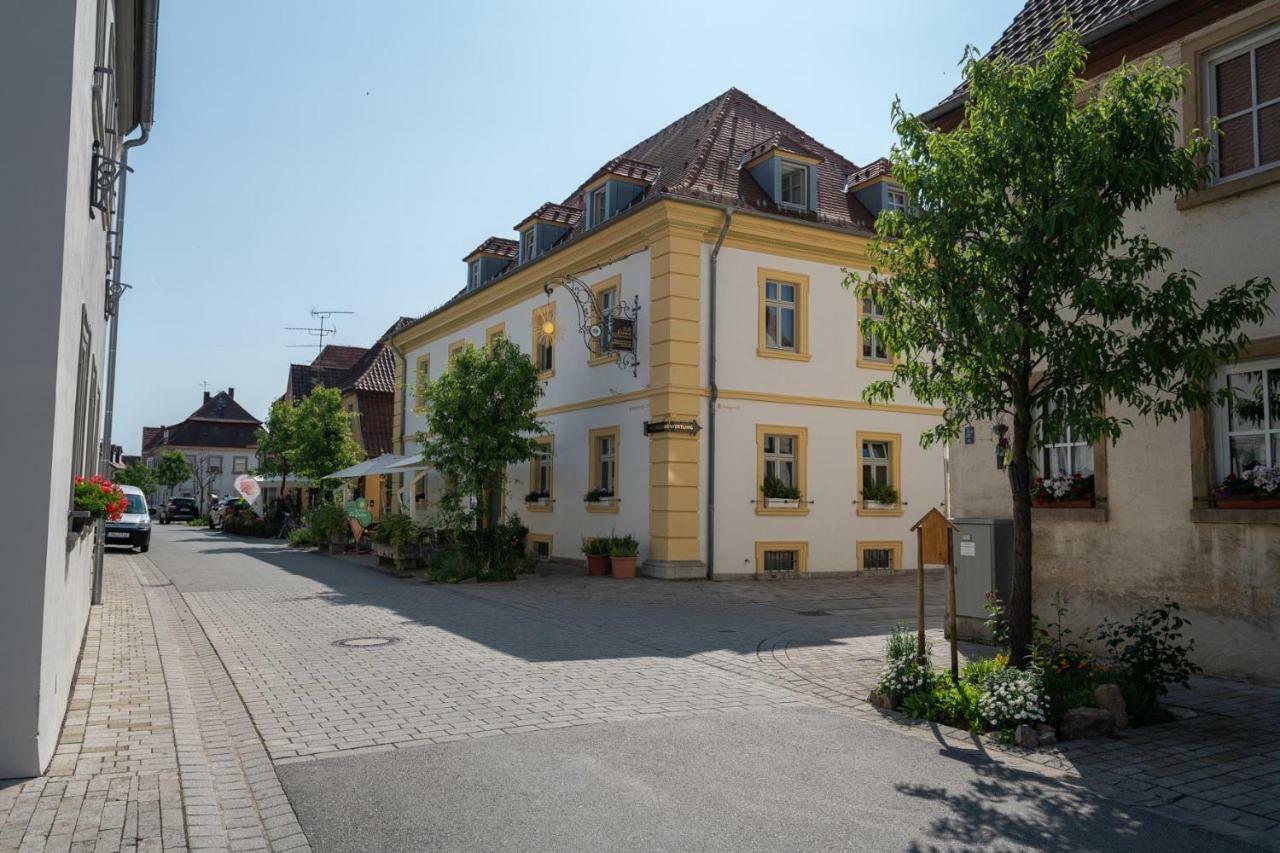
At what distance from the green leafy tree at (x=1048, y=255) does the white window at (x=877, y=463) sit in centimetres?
1333

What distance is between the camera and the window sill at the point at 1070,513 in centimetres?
1001

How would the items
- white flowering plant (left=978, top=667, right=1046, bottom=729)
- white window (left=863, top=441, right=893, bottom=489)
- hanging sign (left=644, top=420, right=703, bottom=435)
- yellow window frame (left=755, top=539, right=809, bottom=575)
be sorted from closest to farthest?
white flowering plant (left=978, top=667, right=1046, bottom=729) → hanging sign (left=644, top=420, right=703, bottom=435) → yellow window frame (left=755, top=539, right=809, bottom=575) → white window (left=863, top=441, right=893, bottom=489)

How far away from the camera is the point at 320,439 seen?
120 ft

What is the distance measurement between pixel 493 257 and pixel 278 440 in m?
15.7

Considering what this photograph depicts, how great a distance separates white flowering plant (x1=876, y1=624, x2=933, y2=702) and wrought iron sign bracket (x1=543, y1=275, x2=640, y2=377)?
41.1ft

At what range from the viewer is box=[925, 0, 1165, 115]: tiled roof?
9.97 metres

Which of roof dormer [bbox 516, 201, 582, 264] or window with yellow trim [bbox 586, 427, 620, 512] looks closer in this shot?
window with yellow trim [bbox 586, 427, 620, 512]

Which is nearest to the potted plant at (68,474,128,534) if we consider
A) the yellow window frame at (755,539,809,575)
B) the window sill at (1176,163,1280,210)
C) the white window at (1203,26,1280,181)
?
the window sill at (1176,163,1280,210)

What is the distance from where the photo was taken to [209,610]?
44.9 feet

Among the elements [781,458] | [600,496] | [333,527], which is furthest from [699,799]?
[333,527]

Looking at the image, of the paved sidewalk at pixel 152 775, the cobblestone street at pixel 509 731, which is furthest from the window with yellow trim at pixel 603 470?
the paved sidewalk at pixel 152 775

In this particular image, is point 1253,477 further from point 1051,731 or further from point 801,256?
point 801,256

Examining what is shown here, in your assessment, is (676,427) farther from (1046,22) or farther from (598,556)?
(1046,22)

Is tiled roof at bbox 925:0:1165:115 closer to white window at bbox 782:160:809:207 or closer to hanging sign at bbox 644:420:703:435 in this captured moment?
hanging sign at bbox 644:420:703:435
